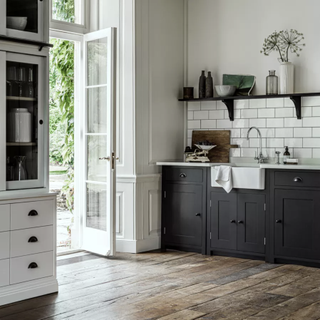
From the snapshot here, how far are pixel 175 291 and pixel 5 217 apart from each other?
139cm

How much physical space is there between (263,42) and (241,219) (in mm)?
1928

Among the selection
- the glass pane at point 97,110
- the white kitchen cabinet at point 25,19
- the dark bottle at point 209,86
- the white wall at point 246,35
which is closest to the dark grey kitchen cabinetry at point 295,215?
the white wall at point 246,35

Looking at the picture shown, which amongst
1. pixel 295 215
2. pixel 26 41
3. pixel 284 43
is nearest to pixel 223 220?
pixel 295 215

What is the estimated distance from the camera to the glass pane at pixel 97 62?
5.42m

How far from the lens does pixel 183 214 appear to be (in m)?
5.69

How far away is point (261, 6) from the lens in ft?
18.8

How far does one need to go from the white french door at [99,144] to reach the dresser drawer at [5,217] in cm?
161

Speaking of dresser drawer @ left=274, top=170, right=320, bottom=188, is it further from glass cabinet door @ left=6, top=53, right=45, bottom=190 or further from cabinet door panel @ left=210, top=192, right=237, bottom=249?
glass cabinet door @ left=6, top=53, right=45, bottom=190

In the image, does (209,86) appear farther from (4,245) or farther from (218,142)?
(4,245)

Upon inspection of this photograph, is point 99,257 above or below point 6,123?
below

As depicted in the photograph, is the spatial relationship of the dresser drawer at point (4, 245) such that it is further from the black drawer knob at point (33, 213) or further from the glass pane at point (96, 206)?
the glass pane at point (96, 206)

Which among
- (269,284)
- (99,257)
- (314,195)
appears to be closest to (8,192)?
(99,257)

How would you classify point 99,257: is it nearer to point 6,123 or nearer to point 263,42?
point 6,123

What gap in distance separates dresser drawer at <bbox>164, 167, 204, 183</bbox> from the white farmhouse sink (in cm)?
42
